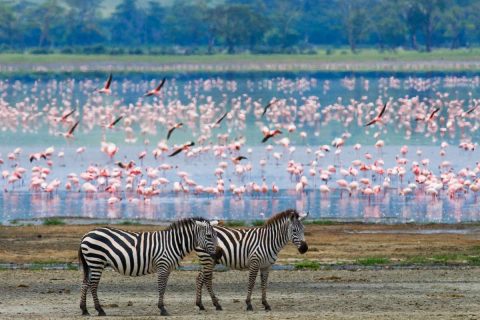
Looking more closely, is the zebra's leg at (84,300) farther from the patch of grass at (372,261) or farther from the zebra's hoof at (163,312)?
the patch of grass at (372,261)

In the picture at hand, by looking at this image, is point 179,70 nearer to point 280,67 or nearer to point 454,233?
point 280,67

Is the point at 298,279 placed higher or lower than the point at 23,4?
lower

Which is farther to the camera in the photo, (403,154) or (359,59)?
(359,59)

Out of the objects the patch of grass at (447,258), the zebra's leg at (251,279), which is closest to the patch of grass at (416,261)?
the patch of grass at (447,258)

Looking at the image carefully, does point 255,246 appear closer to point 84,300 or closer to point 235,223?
point 84,300

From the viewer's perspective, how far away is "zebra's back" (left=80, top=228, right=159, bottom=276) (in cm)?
1496

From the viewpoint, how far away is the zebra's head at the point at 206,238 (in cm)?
1523

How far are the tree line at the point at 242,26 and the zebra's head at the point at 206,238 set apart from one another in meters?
98.0

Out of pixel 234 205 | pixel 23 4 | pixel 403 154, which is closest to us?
pixel 234 205

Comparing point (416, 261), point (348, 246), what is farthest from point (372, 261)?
point (348, 246)

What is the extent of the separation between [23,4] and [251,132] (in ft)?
337

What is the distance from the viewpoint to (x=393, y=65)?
108 meters

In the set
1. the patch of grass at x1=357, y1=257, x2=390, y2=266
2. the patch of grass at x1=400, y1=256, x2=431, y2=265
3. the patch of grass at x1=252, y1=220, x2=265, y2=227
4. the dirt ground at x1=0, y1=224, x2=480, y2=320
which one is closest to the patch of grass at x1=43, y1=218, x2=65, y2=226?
the dirt ground at x1=0, y1=224, x2=480, y2=320

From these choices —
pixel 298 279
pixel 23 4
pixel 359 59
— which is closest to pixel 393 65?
pixel 359 59
